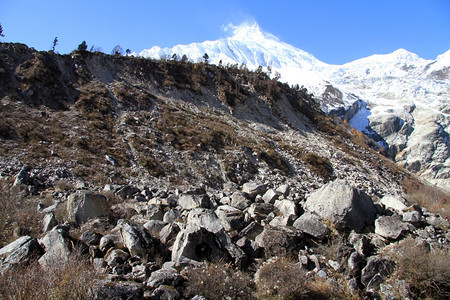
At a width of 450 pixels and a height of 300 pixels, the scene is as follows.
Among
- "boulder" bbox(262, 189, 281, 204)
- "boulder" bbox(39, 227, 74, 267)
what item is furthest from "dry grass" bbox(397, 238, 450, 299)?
"boulder" bbox(39, 227, 74, 267)

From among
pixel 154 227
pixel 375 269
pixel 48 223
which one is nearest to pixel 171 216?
pixel 154 227

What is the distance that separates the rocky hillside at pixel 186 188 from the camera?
5953 millimetres

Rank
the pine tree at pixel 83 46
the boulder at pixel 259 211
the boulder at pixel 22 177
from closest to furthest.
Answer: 1. the boulder at pixel 259 211
2. the boulder at pixel 22 177
3. the pine tree at pixel 83 46

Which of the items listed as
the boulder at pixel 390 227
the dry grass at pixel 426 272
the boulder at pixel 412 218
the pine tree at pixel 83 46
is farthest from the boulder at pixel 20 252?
the pine tree at pixel 83 46

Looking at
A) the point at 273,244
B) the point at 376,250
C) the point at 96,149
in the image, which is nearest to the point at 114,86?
the point at 96,149

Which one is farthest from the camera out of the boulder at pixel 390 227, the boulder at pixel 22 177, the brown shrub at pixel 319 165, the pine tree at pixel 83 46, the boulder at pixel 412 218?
the pine tree at pixel 83 46

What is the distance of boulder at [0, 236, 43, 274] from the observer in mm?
5086

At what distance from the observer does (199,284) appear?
16.4ft

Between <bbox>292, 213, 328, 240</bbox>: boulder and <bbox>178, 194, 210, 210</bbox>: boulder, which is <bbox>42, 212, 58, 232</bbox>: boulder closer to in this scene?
<bbox>178, 194, 210, 210</bbox>: boulder

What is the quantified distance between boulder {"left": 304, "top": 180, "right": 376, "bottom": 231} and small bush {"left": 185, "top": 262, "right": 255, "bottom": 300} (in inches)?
174

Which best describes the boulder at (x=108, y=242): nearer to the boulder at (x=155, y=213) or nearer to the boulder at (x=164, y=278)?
the boulder at (x=164, y=278)

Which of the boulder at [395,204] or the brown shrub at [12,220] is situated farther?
the boulder at [395,204]

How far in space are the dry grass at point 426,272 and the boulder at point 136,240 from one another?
6334 mm

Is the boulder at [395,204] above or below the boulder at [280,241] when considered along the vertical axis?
above
